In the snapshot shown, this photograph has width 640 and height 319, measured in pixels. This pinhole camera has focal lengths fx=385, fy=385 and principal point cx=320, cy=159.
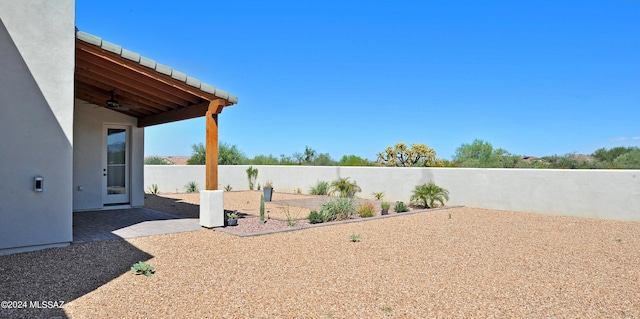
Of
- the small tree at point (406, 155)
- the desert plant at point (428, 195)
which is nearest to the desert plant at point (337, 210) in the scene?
the desert plant at point (428, 195)

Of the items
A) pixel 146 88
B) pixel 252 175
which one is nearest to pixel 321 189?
pixel 252 175

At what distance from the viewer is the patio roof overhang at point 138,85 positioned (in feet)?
21.1

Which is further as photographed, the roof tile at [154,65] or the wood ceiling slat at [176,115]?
the wood ceiling slat at [176,115]

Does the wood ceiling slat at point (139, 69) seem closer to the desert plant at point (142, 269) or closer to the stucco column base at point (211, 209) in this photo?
the stucco column base at point (211, 209)

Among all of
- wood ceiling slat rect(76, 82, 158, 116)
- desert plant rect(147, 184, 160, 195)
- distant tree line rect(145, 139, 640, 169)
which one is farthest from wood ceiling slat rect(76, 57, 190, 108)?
distant tree line rect(145, 139, 640, 169)

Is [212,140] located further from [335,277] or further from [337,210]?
[335,277]

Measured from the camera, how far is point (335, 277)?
485cm

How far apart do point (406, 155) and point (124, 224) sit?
63.8 feet

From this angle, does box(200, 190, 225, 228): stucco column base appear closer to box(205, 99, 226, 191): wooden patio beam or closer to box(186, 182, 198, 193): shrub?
box(205, 99, 226, 191): wooden patio beam

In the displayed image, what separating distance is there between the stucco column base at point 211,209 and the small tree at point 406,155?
18.0 metres

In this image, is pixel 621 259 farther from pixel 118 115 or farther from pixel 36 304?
pixel 118 115

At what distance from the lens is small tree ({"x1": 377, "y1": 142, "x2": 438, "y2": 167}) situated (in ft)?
80.4

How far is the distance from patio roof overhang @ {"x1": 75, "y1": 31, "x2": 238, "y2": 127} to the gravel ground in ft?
9.19

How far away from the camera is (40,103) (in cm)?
581
